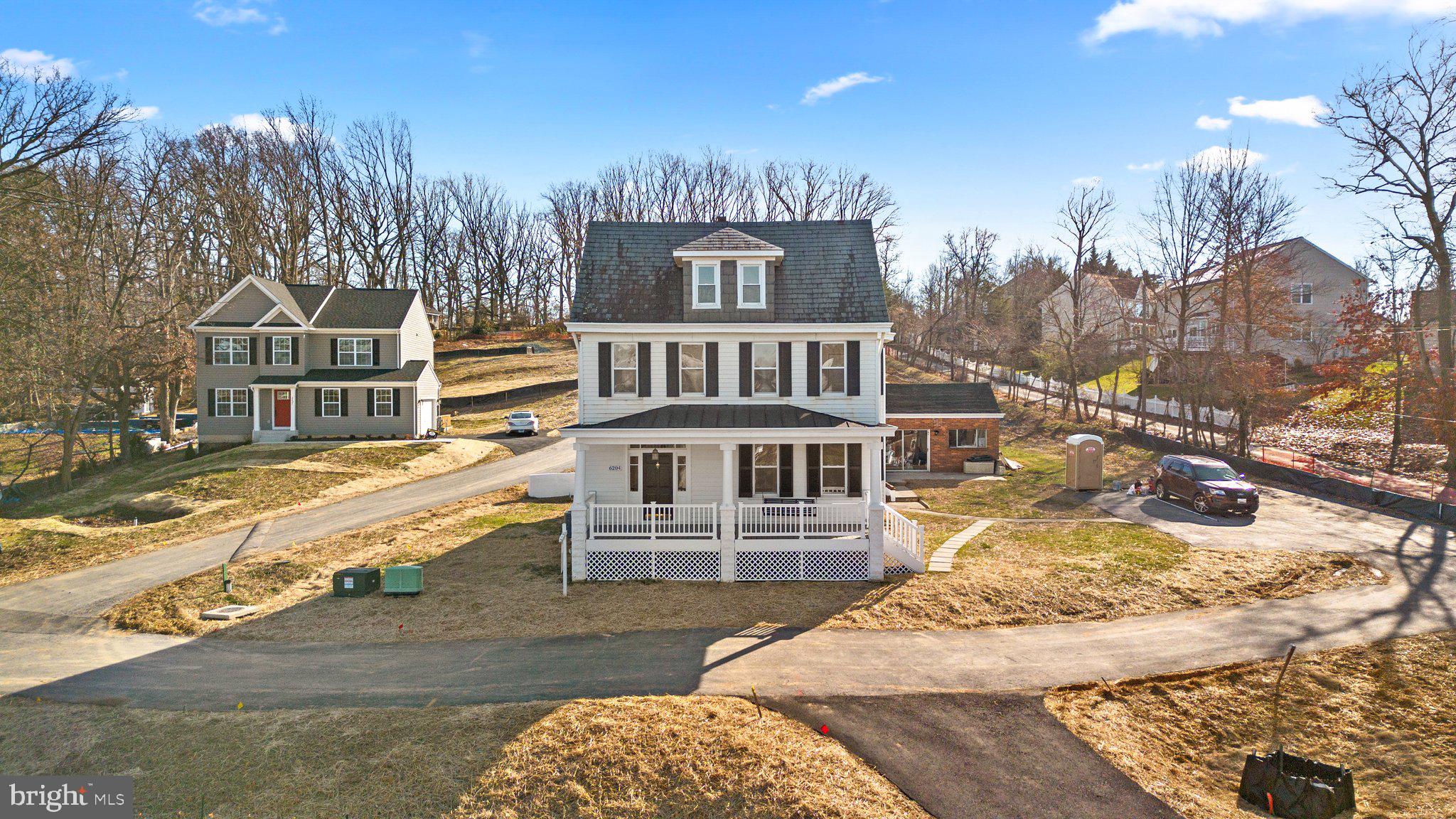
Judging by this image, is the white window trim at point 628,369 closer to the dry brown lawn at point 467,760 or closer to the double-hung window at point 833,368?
the double-hung window at point 833,368

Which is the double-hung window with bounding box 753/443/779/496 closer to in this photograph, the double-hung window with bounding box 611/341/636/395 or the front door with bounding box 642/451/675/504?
the front door with bounding box 642/451/675/504

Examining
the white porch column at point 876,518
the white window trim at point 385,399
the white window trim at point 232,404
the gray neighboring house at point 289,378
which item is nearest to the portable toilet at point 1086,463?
the white porch column at point 876,518

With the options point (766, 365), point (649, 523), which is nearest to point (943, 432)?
point (766, 365)

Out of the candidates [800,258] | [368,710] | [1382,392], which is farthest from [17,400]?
[1382,392]

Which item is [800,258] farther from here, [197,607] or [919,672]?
[197,607]

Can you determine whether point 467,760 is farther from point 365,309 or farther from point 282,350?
point 365,309

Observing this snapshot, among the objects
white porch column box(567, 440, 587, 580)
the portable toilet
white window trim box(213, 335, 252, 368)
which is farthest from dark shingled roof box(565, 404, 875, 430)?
white window trim box(213, 335, 252, 368)
